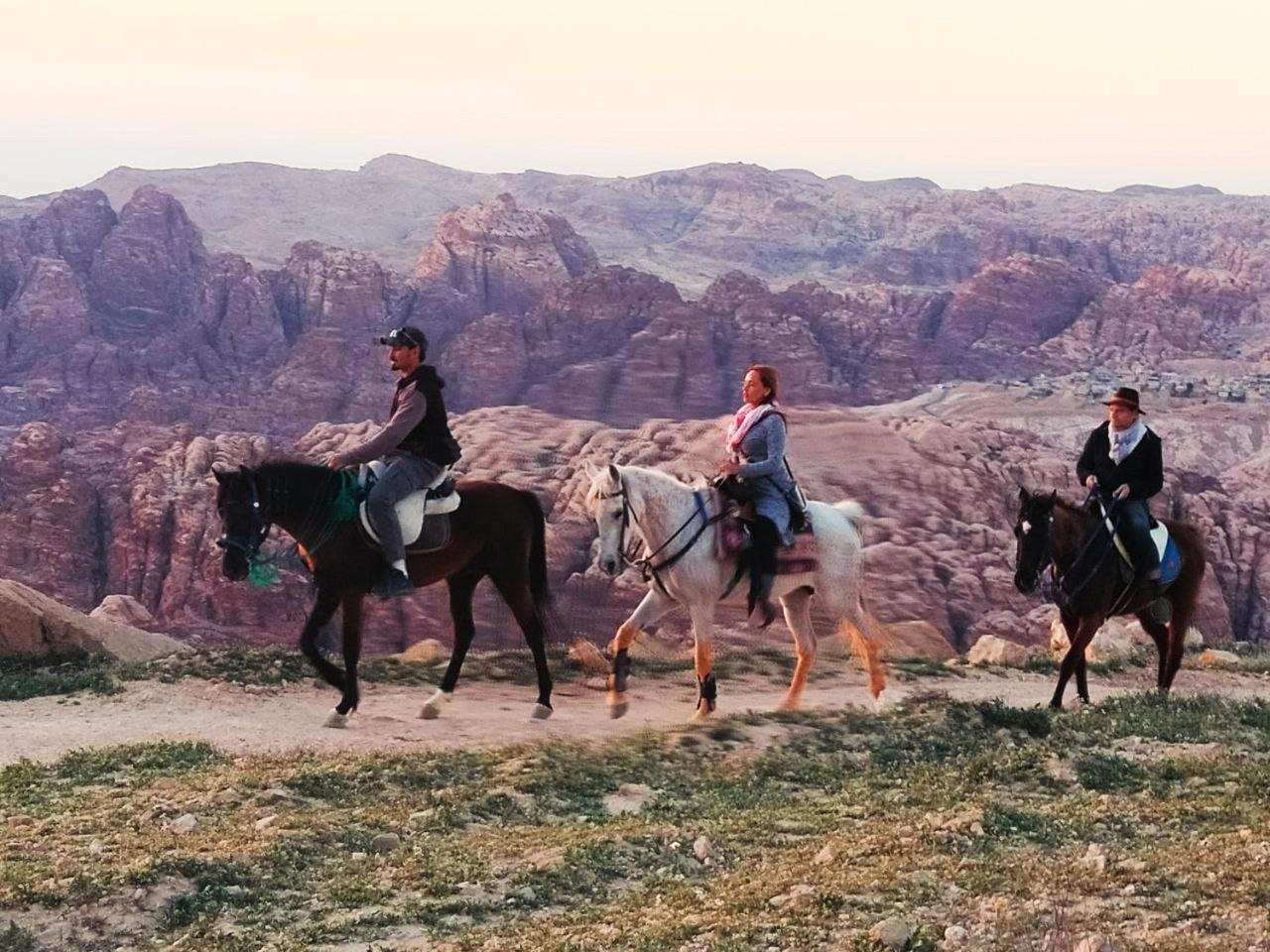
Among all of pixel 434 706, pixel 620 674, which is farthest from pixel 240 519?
pixel 620 674

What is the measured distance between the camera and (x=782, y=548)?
55.0ft

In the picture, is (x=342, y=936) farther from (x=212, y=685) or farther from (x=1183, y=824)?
(x=212, y=685)

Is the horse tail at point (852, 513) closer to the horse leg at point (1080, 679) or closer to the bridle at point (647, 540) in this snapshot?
the bridle at point (647, 540)

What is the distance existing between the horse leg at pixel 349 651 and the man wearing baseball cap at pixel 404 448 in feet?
1.15

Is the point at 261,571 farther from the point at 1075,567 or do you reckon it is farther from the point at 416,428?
the point at 1075,567

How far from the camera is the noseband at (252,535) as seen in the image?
15031mm

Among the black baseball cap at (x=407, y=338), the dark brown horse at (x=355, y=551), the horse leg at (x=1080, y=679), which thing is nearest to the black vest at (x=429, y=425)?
the black baseball cap at (x=407, y=338)

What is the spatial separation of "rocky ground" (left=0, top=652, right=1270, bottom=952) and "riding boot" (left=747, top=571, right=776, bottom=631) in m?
1.56

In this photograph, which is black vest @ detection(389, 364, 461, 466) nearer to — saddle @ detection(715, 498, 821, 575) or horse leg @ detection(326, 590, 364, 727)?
horse leg @ detection(326, 590, 364, 727)

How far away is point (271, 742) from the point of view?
15.7 m

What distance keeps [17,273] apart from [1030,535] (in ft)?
571

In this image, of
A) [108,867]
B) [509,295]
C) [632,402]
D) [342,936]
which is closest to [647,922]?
[342,936]

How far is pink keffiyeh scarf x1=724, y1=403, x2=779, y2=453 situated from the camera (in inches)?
648

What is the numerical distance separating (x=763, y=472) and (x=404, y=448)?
4171 millimetres
